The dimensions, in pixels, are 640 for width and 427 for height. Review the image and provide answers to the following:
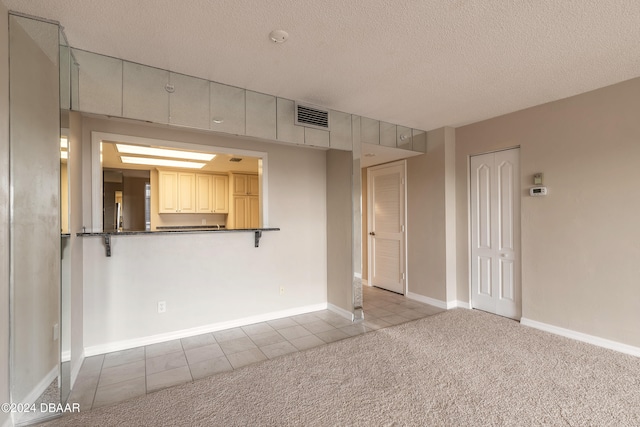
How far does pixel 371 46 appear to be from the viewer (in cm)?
217

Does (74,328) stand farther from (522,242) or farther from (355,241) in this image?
(522,242)

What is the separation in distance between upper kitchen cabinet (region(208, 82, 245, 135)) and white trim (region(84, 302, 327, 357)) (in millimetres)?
2106

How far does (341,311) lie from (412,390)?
1.71 m

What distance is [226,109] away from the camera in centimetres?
278

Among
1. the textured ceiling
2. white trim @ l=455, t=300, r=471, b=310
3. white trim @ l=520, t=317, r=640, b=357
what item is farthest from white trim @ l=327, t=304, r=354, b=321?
the textured ceiling

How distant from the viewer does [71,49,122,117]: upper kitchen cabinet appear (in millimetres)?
2199

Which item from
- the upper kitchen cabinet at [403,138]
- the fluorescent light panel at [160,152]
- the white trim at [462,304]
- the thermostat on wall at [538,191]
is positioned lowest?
the white trim at [462,304]

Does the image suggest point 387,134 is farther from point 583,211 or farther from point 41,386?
point 41,386

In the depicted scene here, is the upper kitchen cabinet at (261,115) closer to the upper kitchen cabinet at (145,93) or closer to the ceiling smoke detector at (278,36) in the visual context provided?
the upper kitchen cabinet at (145,93)

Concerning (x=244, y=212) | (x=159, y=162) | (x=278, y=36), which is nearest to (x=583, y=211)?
(x=278, y=36)

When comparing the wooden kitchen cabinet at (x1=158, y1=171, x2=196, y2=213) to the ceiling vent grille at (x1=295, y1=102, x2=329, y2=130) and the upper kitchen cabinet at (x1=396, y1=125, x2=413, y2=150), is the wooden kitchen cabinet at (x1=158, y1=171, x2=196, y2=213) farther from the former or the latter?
the upper kitchen cabinet at (x1=396, y1=125, x2=413, y2=150)

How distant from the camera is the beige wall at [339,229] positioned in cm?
369

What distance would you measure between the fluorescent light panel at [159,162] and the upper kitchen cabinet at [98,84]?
8.68ft

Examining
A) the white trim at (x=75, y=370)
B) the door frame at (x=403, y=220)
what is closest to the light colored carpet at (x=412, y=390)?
the white trim at (x=75, y=370)
